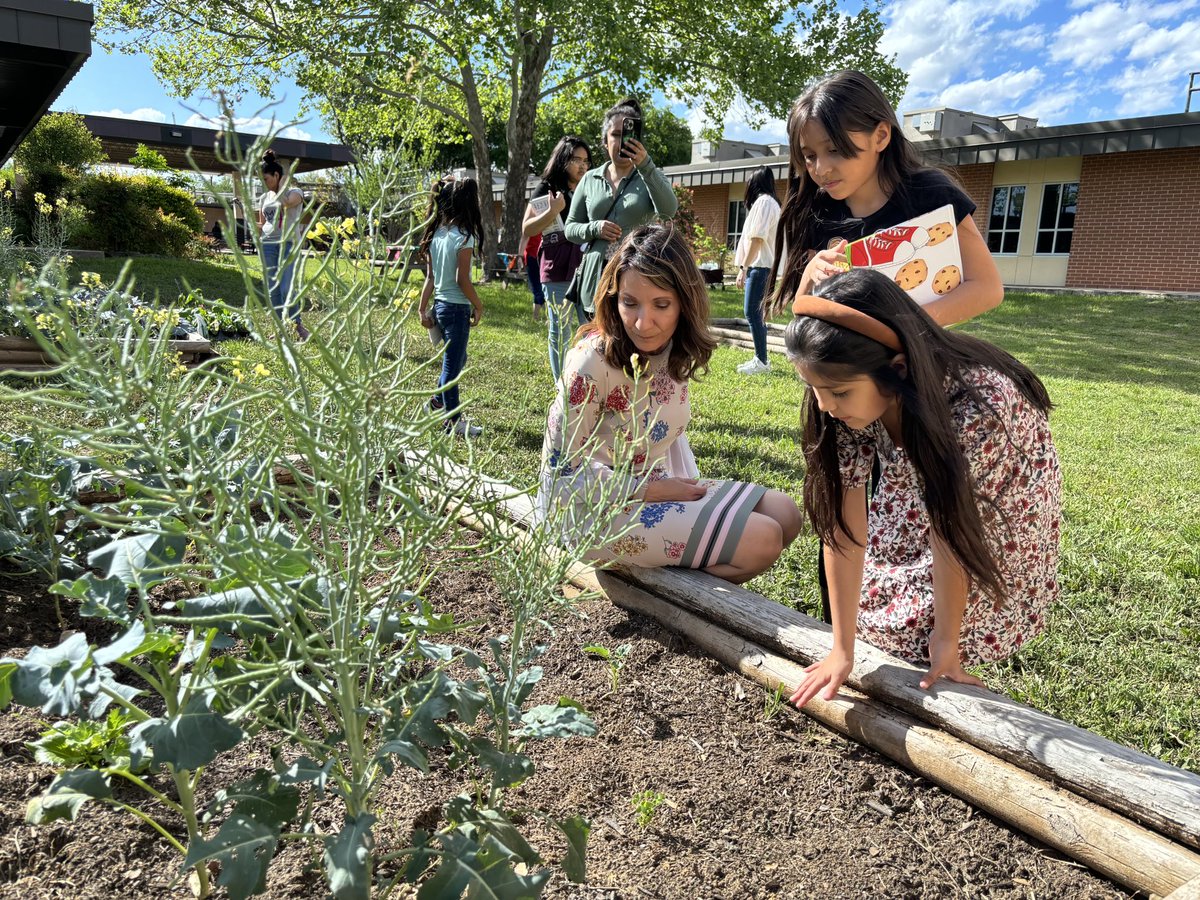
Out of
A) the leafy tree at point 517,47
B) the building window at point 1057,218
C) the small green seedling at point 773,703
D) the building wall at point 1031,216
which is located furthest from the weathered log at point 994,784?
the building window at point 1057,218

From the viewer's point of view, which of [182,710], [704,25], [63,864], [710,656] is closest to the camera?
[182,710]

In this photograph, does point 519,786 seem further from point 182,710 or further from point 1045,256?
point 1045,256

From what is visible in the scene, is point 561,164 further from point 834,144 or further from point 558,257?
point 834,144

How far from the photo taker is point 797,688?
219 cm

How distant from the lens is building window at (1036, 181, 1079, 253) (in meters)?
18.4

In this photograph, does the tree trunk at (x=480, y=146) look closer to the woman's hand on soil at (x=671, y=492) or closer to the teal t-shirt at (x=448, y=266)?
the teal t-shirt at (x=448, y=266)

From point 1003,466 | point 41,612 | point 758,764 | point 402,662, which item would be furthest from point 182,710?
point 1003,466

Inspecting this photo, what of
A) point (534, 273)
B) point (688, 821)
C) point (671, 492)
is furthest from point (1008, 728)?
point (534, 273)

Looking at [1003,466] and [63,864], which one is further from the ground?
[1003,466]

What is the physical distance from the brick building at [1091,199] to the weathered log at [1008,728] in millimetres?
17195

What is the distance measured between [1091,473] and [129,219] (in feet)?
56.8

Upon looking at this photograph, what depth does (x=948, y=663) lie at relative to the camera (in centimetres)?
210

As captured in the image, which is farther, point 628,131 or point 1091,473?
point 1091,473

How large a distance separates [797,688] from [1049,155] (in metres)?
18.4
